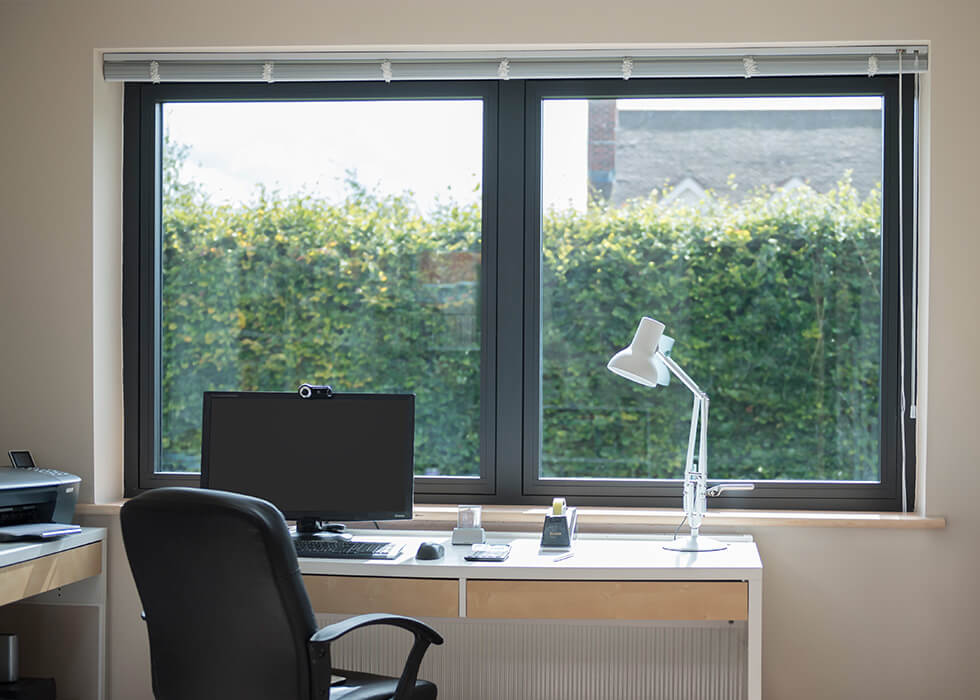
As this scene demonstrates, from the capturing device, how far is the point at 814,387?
10.2 feet

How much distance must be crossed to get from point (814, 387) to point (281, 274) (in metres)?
1.89

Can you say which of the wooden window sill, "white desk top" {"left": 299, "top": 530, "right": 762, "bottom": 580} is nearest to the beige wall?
the wooden window sill

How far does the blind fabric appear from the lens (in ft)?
9.67

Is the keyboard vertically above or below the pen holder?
below

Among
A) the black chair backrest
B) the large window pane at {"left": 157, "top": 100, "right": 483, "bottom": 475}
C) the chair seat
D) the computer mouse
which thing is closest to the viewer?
the black chair backrest

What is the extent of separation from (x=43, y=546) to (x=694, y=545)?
6.23 feet

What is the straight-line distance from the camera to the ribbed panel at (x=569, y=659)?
2922 millimetres

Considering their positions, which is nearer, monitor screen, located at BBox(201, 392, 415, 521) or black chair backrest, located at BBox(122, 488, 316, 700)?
black chair backrest, located at BBox(122, 488, 316, 700)

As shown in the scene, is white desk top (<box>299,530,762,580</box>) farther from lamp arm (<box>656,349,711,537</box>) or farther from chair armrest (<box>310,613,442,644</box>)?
chair armrest (<box>310,613,442,644</box>)

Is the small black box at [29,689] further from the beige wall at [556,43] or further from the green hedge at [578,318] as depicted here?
the green hedge at [578,318]

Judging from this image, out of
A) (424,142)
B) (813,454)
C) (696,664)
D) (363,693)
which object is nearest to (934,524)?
(813,454)

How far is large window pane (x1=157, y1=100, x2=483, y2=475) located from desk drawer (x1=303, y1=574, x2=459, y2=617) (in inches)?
28.6

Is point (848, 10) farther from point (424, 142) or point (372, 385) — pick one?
point (372, 385)

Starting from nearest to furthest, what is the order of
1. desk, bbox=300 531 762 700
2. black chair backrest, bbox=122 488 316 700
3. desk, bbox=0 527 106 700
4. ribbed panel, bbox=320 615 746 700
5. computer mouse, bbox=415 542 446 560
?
1. black chair backrest, bbox=122 488 316 700
2. desk, bbox=300 531 762 700
3. computer mouse, bbox=415 542 446 560
4. ribbed panel, bbox=320 615 746 700
5. desk, bbox=0 527 106 700
